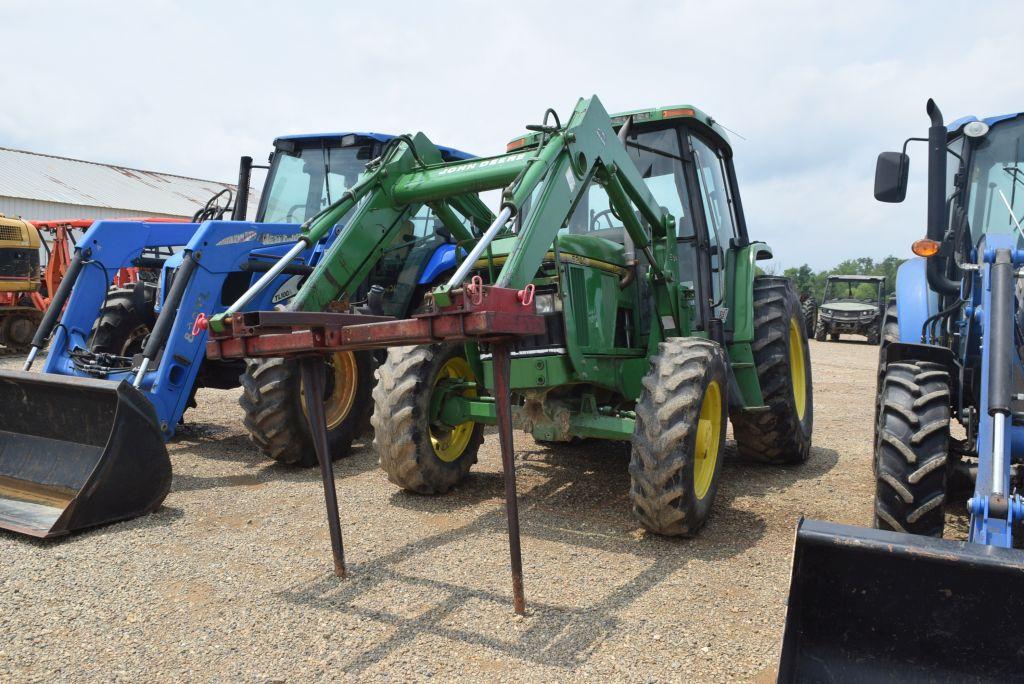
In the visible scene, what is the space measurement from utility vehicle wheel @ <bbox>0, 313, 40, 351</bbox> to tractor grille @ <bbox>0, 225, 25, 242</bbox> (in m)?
1.50

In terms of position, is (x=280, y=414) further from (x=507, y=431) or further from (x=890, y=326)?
(x=890, y=326)

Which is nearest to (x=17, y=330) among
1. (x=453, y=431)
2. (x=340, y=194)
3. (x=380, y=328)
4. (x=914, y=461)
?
(x=340, y=194)

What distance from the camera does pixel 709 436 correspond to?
15.5ft

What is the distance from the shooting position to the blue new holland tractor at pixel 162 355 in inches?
181

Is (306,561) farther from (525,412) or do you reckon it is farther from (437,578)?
(525,412)

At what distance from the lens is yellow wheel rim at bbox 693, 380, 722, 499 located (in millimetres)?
4586

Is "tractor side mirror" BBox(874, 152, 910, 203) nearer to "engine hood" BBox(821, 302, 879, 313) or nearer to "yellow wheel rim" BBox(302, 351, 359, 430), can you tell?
"yellow wheel rim" BBox(302, 351, 359, 430)

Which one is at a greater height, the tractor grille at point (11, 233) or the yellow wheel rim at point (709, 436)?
the tractor grille at point (11, 233)

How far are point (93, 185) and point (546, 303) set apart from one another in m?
28.7

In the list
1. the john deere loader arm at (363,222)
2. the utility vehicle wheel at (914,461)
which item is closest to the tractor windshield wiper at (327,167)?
the john deere loader arm at (363,222)

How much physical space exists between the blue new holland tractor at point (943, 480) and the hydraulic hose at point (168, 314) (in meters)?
4.80

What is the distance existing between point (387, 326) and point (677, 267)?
108 inches

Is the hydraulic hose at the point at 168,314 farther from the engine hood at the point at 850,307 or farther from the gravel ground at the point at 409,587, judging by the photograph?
the engine hood at the point at 850,307

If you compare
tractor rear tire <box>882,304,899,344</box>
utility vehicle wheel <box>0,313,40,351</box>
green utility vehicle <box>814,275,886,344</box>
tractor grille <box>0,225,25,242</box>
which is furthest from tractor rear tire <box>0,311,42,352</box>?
green utility vehicle <box>814,275,886,344</box>
